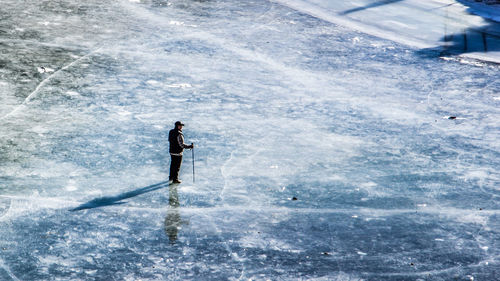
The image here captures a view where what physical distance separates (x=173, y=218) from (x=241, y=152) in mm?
2657

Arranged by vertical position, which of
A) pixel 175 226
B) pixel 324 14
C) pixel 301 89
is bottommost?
pixel 175 226

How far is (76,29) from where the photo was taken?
60.0ft

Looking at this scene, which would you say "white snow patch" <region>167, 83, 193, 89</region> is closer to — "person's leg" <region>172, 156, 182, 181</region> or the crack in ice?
the crack in ice

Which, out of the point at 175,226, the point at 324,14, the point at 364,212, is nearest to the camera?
the point at 175,226

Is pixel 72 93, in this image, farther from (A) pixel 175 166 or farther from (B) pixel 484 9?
(B) pixel 484 9

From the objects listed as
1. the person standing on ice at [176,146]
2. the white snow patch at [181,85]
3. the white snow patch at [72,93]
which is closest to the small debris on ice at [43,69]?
the white snow patch at [72,93]

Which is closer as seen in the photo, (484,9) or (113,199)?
(113,199)

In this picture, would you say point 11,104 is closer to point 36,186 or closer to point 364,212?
point 36,186

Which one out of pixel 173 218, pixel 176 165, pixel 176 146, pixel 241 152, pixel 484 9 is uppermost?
pixel 484 9

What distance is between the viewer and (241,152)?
11.6m

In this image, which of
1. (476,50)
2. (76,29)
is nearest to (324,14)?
(476,50)

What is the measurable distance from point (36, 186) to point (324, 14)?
13899mm

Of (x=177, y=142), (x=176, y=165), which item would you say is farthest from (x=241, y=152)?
(x=177, y=142)

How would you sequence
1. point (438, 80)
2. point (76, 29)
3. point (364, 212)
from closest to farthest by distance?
1. point (364, 212)
2. point (438, 80)
3. point (76, 29)
